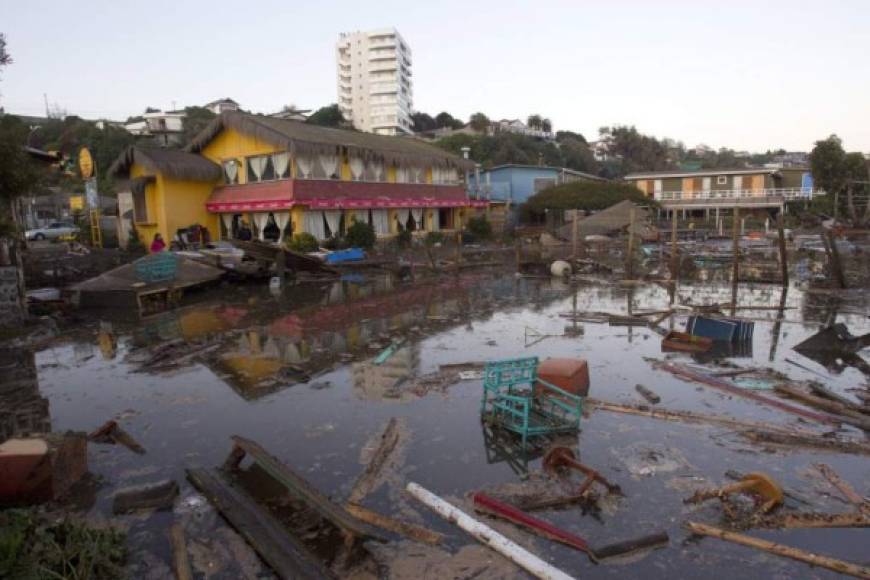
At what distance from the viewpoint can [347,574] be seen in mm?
4828

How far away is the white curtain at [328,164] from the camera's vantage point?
29330 millimetres

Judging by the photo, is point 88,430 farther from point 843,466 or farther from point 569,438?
point 843,466

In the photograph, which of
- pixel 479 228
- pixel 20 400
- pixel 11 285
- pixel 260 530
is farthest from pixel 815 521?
pixel 479 228

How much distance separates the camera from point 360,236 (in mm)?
29547

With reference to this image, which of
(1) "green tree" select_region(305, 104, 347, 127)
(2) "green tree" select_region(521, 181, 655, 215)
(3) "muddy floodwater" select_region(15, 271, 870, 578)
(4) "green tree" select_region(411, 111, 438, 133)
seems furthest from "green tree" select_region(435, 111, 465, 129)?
(3) "muddy floodwater" select_region(15, 271, 870, 578)

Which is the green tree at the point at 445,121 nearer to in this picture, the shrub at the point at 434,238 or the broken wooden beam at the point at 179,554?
the shrub at the point at 434,238

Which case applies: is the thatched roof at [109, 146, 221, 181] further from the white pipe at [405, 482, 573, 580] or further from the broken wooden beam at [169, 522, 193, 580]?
the white pipe at [405, 482, 573, 580]

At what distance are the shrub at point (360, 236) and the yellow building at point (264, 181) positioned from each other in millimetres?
1036

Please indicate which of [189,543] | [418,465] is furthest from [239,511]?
[418,465]

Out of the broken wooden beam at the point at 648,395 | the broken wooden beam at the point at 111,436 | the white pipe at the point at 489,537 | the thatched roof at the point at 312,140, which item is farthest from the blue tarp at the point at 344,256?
the white pipe at the point at 489,537

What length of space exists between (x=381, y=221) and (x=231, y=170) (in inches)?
337

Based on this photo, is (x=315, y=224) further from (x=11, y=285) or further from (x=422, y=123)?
(x=422, y=123)

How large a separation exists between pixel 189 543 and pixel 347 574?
5.30 feet

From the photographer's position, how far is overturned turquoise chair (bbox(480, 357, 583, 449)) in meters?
7.57
